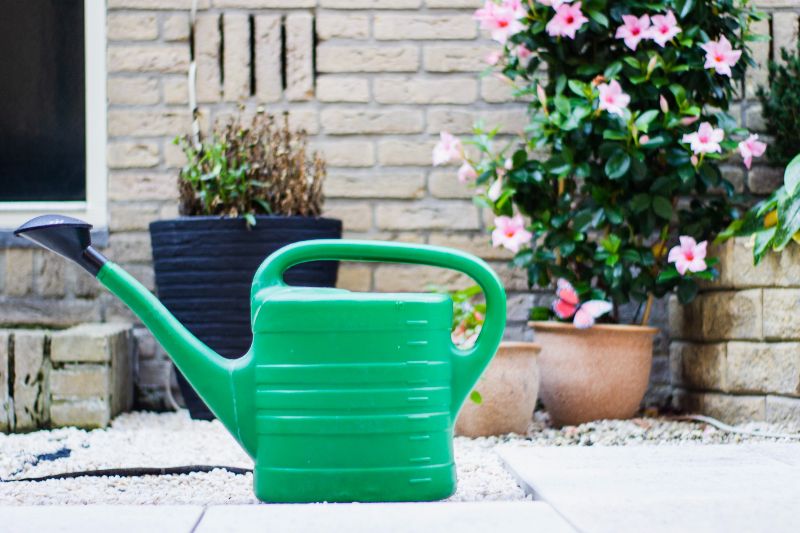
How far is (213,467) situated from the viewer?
5.90 feet

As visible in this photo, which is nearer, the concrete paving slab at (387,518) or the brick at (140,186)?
the concrete paving slab at (387,518)

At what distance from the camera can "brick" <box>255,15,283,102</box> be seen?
Result: 2.95 meters

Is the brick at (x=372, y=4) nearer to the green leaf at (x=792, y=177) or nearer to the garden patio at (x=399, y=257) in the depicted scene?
the garden patio at (x=399, y=257)

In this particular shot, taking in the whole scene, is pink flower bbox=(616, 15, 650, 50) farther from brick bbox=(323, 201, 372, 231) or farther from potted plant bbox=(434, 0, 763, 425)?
brick bbox=(323, 201, 372, 231)

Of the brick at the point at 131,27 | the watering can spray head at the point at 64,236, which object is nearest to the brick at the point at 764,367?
the watering can spray head at the point at 64,236

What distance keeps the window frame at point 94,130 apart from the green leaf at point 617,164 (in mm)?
1591

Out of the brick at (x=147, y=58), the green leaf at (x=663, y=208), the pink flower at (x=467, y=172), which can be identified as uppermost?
the brick at (x=147, y=58)

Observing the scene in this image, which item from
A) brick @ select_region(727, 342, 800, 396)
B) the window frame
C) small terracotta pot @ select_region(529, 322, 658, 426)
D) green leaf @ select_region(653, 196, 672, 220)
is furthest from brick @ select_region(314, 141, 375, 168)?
brick @ select_region(727, 342, 800, 396)

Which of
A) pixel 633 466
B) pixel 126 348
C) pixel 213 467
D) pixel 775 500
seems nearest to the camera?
pixel 775 500

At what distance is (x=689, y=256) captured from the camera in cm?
248

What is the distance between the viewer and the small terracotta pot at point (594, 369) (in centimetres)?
252

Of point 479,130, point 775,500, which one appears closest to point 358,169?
point 479,130

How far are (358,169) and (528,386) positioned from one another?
95 centimetres

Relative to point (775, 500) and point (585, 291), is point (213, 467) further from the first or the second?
point (585, 291)
